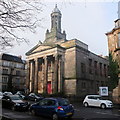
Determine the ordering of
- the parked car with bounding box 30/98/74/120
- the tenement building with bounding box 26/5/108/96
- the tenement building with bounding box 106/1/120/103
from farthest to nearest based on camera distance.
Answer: the tenement building with bounding box 26/5/108/96 → the tenement building with bounding box 106/1/120/103 → the parked car with bounding box 30/98/74/120

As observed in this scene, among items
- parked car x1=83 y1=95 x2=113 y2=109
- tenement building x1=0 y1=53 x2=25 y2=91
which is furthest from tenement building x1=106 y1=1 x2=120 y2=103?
tenement building x1=0 y1=53 x2=25 y2=91

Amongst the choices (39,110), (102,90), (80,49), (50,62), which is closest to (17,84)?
(50,62)

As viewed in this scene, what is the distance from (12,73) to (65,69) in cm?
3220

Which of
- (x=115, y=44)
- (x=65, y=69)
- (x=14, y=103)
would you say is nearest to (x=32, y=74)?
(x=65, y=69)

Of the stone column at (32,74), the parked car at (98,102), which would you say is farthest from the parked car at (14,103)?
the stone column at (32,74)

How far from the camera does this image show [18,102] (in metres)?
17.6

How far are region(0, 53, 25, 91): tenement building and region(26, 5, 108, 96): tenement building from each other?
55.6 ft

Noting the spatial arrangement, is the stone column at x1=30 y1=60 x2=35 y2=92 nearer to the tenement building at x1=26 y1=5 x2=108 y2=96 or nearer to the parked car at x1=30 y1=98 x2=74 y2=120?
the tenement building at x1=26 y1=5 x2=108 y2=96

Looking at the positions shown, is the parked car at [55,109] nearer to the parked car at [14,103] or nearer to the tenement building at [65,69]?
the parked car at [14,103]

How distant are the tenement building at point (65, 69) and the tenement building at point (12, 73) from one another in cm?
1695

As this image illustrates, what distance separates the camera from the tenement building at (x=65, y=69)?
1490 inches

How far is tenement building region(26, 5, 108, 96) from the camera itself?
37.8 metres

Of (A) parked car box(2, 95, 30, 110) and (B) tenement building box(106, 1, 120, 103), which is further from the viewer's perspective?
(B) tenement building box(106, 1, 120, 103)

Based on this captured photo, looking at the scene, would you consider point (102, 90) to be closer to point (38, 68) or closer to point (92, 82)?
point (92, 82)
